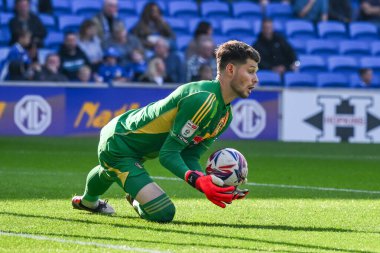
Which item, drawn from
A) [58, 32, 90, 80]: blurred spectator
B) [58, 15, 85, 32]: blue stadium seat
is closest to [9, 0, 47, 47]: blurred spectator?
[58, 32, 90, 80]: blurred spectator

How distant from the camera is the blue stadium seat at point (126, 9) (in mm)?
22344

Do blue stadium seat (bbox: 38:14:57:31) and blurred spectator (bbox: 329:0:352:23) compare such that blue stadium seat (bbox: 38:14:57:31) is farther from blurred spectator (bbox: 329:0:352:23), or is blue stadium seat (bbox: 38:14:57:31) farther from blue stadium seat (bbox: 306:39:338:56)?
blurred spectator (bbox: 329:0:352:23)

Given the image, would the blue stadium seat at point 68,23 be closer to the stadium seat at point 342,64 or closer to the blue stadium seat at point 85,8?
the blue stadium seat at point 85,8

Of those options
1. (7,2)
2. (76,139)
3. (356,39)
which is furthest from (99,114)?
(356,39)

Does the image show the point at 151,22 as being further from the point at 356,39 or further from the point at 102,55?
the point at 356,39

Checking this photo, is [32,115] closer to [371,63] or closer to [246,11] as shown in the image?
[246,11]

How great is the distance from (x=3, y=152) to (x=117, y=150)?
7.17 metres

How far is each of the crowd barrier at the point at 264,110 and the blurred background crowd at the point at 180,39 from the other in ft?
2.47

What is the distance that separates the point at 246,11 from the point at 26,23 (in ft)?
19.1

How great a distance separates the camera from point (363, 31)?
23.7m

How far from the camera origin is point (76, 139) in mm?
17625

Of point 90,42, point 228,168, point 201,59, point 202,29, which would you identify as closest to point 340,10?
point 202,29

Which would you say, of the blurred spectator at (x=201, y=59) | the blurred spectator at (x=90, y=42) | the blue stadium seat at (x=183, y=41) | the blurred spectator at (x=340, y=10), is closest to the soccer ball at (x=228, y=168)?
the blurred spectator at (x=201, y=59)

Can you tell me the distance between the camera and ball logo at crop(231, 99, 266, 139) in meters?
18.3
